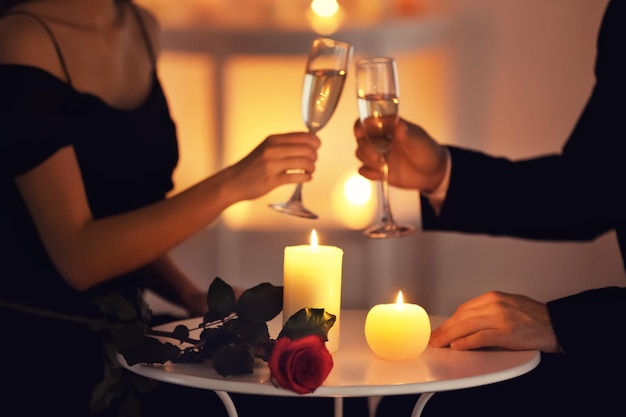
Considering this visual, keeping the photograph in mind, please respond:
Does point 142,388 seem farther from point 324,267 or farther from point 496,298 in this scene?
point 496,298

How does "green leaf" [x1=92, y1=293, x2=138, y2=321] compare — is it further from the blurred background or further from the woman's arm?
the blurred background

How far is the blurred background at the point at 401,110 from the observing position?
3.21 m

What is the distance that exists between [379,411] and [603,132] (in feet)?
2.21

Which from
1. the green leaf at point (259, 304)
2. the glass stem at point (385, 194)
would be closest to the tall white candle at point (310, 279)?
the green leaf at point (259, 304)

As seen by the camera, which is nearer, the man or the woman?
the man

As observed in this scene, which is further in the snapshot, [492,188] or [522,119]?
[522,119]

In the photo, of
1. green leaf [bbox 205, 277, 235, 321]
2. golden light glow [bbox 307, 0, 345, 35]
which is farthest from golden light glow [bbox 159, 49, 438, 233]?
green leaf [bbox 205, 277, 235, 321]

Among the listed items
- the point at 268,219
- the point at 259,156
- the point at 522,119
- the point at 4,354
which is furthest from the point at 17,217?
the point at 522,119

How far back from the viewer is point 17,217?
1688mm

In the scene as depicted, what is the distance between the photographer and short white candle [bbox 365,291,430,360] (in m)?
1.19

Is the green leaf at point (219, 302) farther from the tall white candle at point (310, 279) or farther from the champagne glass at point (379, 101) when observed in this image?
the champagne glass at point (379, 101)

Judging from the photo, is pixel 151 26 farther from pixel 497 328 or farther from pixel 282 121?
pixel 282 121

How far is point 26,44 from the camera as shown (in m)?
1.61

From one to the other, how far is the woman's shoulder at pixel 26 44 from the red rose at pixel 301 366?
844 mm
